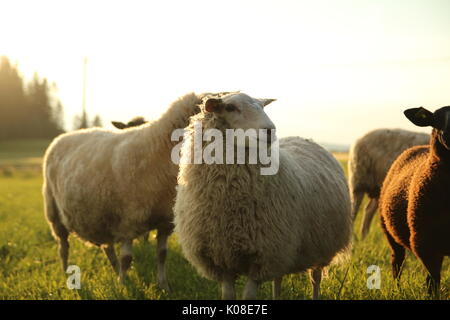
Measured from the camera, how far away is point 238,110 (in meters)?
3.38

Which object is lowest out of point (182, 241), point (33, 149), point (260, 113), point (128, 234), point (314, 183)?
point (33, 149)

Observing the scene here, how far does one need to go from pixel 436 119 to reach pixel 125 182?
3378mm

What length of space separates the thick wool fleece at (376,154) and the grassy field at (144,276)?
912mm

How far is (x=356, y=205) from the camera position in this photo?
8477 millimetres

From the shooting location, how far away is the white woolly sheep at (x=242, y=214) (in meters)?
3.35

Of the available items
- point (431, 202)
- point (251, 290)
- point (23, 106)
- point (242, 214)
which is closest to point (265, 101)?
point (242, 214)

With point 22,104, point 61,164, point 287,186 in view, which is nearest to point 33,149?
point 22,104

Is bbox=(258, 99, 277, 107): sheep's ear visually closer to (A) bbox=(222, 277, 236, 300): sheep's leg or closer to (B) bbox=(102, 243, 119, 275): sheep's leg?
(A) bbox=(222, 277, 236, 300): sheep's leg

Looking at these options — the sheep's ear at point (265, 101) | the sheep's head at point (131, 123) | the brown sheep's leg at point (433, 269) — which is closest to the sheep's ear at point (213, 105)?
the sheep's ear at point (265, 101)

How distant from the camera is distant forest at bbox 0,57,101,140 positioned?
2298 inches

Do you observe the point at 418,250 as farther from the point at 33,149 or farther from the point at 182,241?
the point at 33,149

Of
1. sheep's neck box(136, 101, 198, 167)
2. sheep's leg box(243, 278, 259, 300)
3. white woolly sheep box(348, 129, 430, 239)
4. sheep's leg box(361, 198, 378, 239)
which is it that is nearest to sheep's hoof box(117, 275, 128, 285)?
sheep's neck box(136, 101, 198, 167)

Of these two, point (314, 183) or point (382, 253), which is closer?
point (314, 183)
